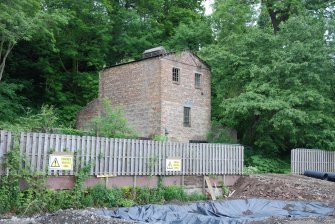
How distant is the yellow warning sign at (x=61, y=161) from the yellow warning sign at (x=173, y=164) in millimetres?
4300

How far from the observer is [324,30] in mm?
28375

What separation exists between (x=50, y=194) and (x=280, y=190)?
31.1 feet

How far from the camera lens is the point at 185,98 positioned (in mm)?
28078

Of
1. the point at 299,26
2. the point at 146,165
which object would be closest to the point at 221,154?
the point at 146,165

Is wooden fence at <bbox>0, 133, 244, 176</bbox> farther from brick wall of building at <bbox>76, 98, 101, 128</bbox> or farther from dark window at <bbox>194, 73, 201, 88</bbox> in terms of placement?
brick wall of building at <bbox>76, 98, 101, 128</bbox>

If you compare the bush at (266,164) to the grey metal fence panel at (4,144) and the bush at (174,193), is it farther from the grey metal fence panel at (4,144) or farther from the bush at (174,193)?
the grey metal fence panel at (4,144)

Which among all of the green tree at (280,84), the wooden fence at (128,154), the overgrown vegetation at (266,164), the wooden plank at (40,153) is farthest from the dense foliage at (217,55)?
the wooden plank at (40,153)

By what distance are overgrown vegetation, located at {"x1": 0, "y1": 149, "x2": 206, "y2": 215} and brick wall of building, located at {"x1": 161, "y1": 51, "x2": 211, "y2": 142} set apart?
1140cm

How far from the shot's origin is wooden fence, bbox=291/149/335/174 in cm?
2486

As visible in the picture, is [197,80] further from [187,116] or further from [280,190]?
[280,190]

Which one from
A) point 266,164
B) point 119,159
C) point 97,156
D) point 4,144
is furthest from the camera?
point 266,164

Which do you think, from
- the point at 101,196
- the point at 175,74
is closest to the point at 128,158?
the point at 101,196

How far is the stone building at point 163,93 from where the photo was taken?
26516 millimetres

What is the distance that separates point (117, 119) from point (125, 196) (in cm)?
692
